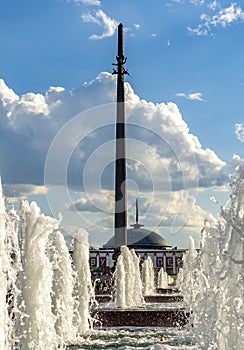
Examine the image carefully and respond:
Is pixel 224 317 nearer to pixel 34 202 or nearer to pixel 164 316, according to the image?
pixel 34 202

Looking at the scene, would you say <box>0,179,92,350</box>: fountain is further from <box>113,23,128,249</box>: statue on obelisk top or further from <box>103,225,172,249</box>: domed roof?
<box>103,225,172,249</box>: domed roof

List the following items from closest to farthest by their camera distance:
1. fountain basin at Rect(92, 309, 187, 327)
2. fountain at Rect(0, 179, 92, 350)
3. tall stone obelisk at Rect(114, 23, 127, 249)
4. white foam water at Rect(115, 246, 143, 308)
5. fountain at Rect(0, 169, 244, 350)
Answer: fountain at Rect(0, 169, 244, 350) → fountain at Rect(0, 179, 92, 350) → fountain basin at Rect(92, 309, 187, 327) → white foam water at Rect(115, 246, 143, 308) → tall stone obelisk at Rect(114, 23, 127, 249)

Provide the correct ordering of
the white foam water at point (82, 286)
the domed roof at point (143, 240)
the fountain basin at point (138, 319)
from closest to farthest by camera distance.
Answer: the white foam water at point (82, 286) < the fountain basin at point (138, 319) < the domed roof at point (143, 240)

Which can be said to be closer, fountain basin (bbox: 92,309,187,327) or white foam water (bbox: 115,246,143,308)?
fountain basin (bbox: 92,309,187,327)

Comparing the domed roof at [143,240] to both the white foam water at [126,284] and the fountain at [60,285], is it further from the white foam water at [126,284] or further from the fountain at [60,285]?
the fountain at [60,285]

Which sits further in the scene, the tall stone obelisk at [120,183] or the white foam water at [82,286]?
the tall stone obelisk at [120,183]

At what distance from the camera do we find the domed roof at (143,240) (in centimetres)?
8956

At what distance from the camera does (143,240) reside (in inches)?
3607

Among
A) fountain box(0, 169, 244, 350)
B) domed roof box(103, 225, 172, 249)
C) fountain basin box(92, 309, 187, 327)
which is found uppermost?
domed roof box(103, 225, 172, 249)

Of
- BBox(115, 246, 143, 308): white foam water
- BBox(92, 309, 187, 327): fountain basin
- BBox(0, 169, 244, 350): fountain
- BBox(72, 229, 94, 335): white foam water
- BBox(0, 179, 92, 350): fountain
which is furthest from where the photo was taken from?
BBox(115, 246, 143, 308): white foam water

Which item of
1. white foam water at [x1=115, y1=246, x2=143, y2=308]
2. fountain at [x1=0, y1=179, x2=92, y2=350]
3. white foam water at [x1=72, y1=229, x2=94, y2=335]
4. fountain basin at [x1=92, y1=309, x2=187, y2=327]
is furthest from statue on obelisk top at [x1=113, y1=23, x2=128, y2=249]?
fountain at [x1=0, y1=179, x2=92, y2=350]

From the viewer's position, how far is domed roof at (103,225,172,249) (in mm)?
89562

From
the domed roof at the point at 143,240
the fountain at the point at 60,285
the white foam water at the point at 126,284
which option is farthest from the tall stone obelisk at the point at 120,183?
the domed roof at the point at 143,240

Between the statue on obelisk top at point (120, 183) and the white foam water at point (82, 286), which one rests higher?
the statue on obelisk top at point (120, 183)
